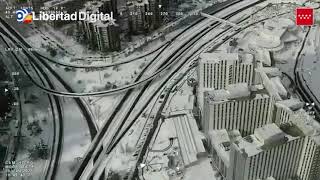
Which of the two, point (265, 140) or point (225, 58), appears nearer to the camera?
point (265, 140)

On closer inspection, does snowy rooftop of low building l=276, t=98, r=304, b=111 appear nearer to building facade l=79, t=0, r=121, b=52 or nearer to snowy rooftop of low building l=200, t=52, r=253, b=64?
snowy rooftop of low building l=200, t=52, r=253, b=64

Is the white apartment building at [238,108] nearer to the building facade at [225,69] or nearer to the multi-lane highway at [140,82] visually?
the building facade at [225,69]

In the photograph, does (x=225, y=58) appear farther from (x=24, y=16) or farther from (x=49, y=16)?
(x=24, y=16)

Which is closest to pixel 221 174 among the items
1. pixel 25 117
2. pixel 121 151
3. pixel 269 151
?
pixel 269 151

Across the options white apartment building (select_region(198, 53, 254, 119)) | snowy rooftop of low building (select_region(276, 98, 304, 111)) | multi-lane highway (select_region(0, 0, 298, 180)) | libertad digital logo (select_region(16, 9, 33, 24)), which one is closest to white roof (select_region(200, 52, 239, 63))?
white apartment building (select_region(198, 53, 254, 119))

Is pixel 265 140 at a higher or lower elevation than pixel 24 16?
lower

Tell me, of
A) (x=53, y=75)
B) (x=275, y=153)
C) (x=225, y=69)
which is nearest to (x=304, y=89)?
(x=225, y=69)

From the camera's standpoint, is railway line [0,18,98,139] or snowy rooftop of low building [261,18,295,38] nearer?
railway line [0,18,98,139]
